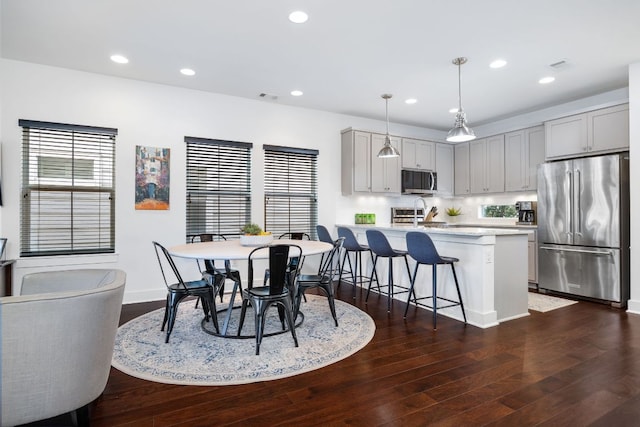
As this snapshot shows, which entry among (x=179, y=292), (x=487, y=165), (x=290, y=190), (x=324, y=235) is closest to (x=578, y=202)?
(x=487, y=165)

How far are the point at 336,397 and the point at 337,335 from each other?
1027mm

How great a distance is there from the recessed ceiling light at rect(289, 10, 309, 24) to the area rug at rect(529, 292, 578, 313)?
13.3 ft

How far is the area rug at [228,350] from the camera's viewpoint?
2.46 meters

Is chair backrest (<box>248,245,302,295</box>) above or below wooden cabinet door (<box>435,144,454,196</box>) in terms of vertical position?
below

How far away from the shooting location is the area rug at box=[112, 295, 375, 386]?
2.46 meters

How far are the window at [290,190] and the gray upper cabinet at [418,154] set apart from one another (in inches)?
67.3

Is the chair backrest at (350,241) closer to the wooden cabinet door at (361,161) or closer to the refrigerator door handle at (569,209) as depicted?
the wooden cabinet door at (361,161)

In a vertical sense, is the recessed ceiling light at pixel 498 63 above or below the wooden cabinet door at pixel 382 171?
above

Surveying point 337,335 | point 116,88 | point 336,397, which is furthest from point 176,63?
point 336,397

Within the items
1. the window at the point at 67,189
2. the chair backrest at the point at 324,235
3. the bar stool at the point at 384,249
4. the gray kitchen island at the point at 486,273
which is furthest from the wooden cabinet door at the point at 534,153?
the window at the point at 67,189

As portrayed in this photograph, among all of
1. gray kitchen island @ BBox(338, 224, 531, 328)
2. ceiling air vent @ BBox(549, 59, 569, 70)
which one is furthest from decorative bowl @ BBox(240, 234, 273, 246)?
ceiling air vent @ BBox(549, 59, 569, 70)

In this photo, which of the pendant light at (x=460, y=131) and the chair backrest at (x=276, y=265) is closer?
the chair backrest at (x=276, y=265)

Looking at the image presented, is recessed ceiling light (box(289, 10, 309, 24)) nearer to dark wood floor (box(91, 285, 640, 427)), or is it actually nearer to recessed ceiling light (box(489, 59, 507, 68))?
recessed ceiling light (box(489, 59, 507, 68))

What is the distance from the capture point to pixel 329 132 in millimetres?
5879
